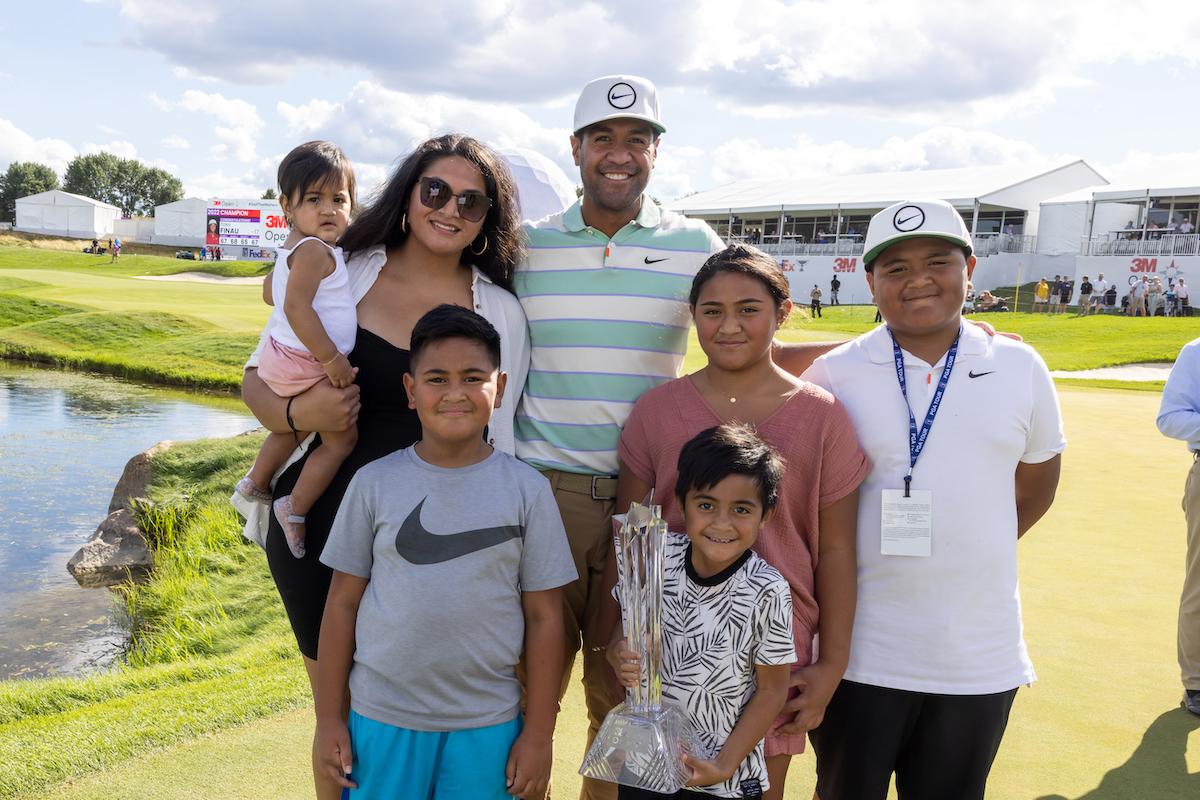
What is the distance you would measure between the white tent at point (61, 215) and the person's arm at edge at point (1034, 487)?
76199 millimetres

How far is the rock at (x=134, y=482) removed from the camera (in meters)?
9.84

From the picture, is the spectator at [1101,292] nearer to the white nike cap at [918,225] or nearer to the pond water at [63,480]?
the pond water at [63,480]

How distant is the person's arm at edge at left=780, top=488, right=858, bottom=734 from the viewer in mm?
2670

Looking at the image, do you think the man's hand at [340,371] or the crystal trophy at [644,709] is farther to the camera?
the man's hand at [340,371]

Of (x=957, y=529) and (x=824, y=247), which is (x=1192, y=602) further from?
(x=824, y=247)

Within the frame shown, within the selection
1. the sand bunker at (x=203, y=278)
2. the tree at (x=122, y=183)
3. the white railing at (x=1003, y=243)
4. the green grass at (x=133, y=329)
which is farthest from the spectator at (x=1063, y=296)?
the tree at (x=122, y=183)

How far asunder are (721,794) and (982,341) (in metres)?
1.50

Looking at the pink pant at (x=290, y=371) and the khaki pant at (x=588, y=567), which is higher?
the pink pant at (x=290, y=371)

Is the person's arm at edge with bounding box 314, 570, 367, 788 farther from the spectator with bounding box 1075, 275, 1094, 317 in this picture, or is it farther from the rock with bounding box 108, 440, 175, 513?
the spectator with bounding box 1075, 275, 1094, 317

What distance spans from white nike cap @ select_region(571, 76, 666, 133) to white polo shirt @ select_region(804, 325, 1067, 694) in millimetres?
1360

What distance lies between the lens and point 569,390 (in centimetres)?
332

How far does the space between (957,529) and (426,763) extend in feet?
5.37

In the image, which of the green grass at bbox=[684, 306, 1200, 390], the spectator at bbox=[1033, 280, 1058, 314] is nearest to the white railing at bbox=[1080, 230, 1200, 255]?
the spectator at bbox=[1033, 280, 1058, 314]

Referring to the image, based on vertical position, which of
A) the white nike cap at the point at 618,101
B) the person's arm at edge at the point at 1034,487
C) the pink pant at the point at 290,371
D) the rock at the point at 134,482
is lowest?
the rock at the point at 134,482
